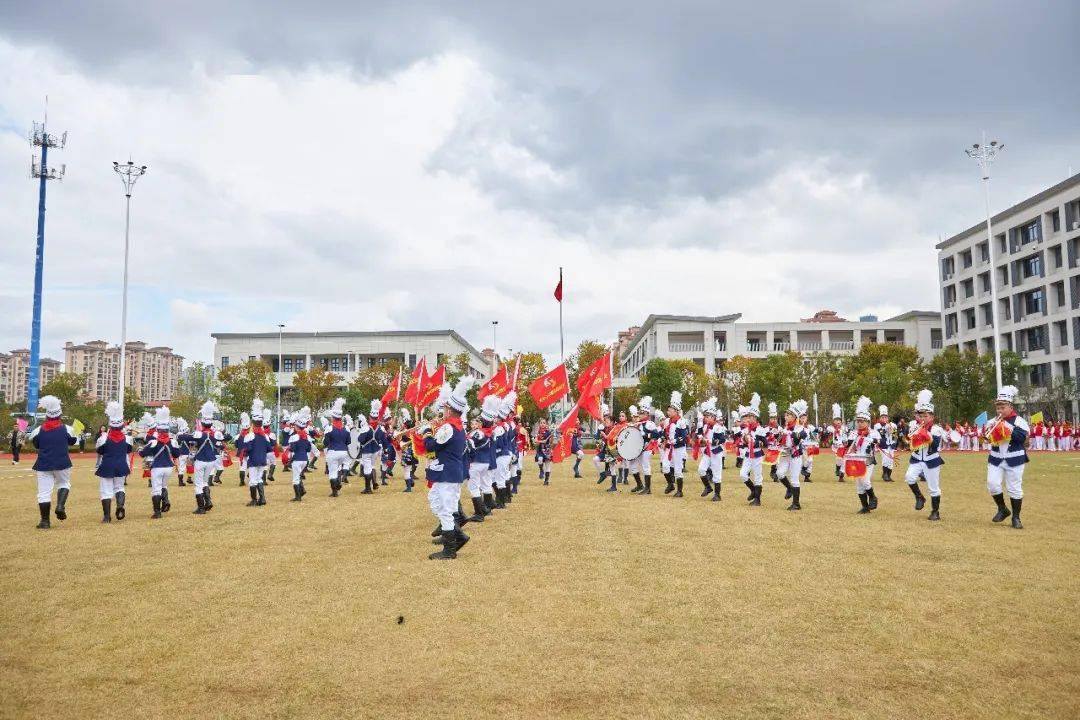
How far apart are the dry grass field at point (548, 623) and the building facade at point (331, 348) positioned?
78.6m

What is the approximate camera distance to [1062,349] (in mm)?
56281

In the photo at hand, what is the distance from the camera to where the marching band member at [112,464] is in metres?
13.1

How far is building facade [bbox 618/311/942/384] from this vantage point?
3219 inches

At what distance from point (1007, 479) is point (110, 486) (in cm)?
1602

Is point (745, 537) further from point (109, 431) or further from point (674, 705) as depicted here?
point (109, 431)

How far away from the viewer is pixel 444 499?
31.4ft

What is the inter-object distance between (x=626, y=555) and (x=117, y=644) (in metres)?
5.81

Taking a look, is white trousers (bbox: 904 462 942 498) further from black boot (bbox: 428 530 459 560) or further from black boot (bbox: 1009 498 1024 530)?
black boot (bbox: 428 530 459 560)

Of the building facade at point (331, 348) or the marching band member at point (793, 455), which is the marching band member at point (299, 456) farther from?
the building facade at point (331, 348)

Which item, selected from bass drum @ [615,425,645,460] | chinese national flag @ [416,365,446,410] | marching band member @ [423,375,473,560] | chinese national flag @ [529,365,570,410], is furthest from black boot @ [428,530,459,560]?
chinese national flag @ [529,365,570,410]

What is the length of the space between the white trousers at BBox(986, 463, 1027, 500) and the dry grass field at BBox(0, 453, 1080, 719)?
28.6 inches

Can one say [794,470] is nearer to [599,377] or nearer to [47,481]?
[599,377]

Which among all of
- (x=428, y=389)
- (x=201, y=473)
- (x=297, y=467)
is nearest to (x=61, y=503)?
(x=201, y=473)

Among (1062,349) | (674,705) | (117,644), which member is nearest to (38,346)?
(117,644)
